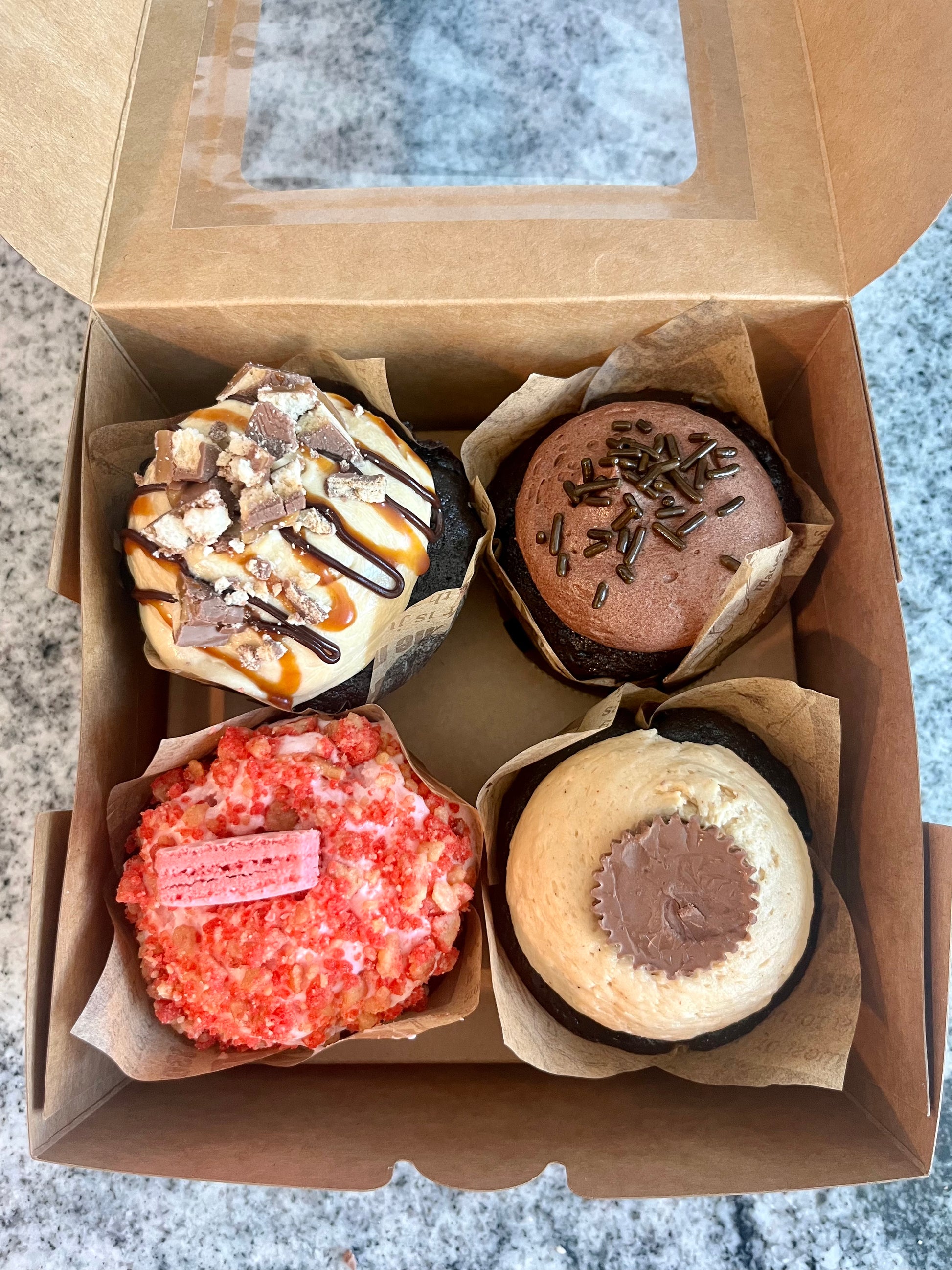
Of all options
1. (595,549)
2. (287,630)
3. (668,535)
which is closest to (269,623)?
(287,630)

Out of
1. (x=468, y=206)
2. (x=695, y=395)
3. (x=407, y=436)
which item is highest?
(x=468, y=206)

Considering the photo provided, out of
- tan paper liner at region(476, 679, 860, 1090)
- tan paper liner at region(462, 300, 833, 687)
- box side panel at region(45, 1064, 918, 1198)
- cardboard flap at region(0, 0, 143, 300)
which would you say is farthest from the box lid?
box side panel at region(45, 1064, 918, 1198)

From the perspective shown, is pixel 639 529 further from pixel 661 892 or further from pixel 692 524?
pixel 661 892

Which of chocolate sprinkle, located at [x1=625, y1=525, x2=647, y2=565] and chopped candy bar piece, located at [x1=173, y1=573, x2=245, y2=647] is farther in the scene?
chocolate sprinkle, located at [x1=625, y1=525, x2=647, y2=565]

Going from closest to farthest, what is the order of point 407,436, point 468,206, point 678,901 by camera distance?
point 678,901 < point 468,206 < point 407,436

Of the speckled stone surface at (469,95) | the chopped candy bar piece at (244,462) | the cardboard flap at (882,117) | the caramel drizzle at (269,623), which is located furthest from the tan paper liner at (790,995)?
the speckled stone surface at (469,95)

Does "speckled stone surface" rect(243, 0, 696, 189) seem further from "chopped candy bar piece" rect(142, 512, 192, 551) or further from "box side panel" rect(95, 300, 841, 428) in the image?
"chopped candy bar piece" rect(142, 512, 192, 551)
